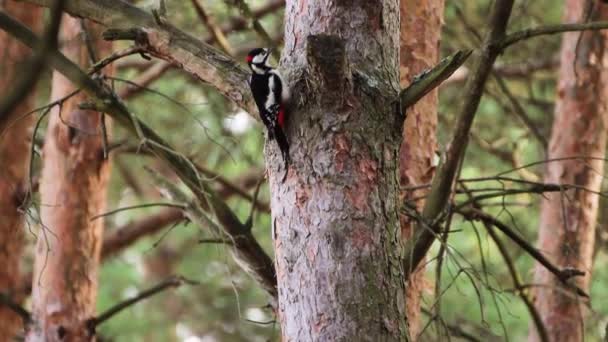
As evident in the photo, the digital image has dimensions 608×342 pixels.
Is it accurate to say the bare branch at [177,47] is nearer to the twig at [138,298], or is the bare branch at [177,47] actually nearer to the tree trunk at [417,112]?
the tree trunk at [417,112]

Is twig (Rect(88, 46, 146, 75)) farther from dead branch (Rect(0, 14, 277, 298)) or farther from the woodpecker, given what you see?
the woodpecker

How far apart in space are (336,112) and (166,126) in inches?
227

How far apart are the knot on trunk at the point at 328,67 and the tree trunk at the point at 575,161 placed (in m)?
2.96

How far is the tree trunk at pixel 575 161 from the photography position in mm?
5301

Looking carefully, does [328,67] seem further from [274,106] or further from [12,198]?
[12,198]

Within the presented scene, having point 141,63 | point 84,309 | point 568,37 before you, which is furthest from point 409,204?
point 141,63

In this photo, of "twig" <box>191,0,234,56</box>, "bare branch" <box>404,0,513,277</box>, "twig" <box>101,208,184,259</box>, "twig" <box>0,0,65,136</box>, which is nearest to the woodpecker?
"bare branch" <box>404,0,513,277</box>

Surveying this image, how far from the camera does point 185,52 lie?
9.98ft

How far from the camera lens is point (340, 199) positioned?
8.76ft

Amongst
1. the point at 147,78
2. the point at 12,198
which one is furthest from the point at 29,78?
the point at 147,78

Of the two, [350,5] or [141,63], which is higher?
[141,63]

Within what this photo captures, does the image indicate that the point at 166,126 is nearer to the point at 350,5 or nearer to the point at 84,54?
the point at 84,54

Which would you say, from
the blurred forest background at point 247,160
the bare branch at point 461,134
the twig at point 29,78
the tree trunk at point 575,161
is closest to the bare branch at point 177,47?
the bare branch at point 461,134

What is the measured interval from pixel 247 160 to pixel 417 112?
189 cm
